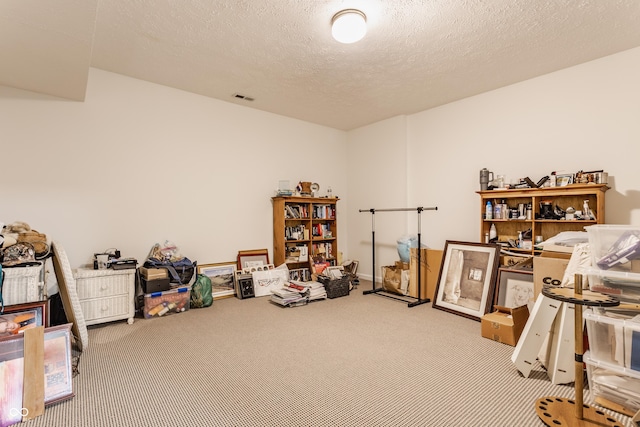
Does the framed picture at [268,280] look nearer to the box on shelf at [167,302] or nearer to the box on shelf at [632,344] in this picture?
the box on shelf at [167,302]

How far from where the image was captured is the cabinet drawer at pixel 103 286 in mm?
3216

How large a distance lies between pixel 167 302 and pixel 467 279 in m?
3.61

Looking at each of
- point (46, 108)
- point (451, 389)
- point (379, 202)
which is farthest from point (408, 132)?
point (46, 108)

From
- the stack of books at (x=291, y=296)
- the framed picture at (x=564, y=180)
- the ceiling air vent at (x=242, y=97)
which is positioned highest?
the ceiling air vent at (x=242, y=97)

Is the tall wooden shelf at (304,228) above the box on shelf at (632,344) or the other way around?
above

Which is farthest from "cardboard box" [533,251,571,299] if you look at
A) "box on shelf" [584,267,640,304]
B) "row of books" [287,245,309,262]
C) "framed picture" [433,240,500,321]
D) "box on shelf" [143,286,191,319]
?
"box on shelf" [143,286,191,319]

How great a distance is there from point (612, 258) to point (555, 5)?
2.06 meters

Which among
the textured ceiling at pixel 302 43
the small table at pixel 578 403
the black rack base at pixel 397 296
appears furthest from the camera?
the black rack base at pixel 397 296

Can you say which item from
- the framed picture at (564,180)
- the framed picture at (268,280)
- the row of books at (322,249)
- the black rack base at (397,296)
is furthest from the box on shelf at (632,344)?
the row of books at (322,249)

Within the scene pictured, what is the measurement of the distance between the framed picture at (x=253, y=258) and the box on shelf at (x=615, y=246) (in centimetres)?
407

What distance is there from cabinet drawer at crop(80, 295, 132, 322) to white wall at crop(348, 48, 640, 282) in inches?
152

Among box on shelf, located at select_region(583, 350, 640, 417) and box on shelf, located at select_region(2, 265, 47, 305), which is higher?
box on shelf, located at select_region(2, 265, 47, 305)

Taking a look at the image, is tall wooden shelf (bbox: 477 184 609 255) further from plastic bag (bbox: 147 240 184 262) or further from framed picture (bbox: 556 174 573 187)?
plastic bag (bbox: 147 240 184 262)

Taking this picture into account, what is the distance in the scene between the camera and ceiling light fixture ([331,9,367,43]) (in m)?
2.62
